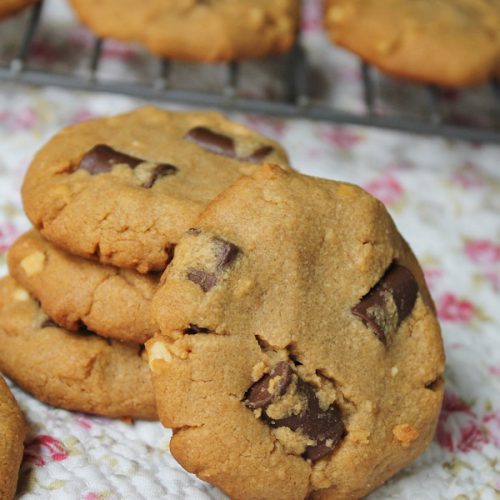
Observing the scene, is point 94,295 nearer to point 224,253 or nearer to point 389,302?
point 224,253

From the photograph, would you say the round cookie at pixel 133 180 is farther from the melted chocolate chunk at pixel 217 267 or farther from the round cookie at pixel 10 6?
the round cookie at pixel 10 6

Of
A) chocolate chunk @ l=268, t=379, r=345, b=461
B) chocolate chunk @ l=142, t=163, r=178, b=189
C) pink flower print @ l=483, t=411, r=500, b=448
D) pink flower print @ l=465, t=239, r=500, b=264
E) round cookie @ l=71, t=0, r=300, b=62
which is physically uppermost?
chocolate chunk @ l=142, t=163, r=178, b=189

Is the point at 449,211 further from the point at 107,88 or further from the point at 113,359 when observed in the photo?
the point at 113,359

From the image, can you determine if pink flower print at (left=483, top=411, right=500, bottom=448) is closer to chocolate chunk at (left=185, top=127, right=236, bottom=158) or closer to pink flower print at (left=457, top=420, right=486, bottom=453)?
pink flower print at (left=457, top=420, right=486, bottom=453)

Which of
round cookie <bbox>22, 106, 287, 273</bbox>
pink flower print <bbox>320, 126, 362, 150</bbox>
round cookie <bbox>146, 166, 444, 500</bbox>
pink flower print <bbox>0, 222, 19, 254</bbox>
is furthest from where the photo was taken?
pink flower print <bbox>320, 126, 362, 150</bbox>

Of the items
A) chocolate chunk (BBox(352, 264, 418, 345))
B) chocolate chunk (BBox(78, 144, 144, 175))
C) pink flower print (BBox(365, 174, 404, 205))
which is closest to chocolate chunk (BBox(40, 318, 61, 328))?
chocolate chunk (BBox(78, 144, 144, 175))

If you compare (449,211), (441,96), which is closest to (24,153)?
(449,211)

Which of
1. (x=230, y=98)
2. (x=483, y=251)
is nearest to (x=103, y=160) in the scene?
(x=230, y=98)
